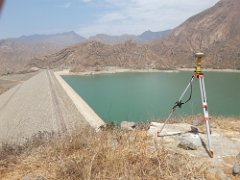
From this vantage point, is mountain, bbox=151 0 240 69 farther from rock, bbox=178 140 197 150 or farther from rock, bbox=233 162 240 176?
rock, bbox=233 162 240 176

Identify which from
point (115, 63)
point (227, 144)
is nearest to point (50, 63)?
point (115, 63)

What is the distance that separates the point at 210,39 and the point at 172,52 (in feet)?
71.0

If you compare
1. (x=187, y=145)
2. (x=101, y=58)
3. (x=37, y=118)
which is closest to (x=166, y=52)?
(x=101, y=58)

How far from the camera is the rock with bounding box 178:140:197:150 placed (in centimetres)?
508

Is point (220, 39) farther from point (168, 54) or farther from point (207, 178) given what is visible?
point (207, 178)

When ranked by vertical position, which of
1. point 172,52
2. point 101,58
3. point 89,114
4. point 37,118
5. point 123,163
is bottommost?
point 89,114

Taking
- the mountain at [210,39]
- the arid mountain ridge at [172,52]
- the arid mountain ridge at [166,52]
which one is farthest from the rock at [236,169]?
the arid mountain ridge at [166,52]

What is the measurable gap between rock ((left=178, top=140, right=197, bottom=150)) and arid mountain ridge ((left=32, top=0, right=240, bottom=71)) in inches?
2923

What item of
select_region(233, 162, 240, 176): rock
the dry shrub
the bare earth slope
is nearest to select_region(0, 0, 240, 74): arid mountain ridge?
the bare earth slope

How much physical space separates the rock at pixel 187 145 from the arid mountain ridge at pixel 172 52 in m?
74.3

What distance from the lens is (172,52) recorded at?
323 feet

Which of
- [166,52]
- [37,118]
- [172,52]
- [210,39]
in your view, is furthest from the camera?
[210,39]

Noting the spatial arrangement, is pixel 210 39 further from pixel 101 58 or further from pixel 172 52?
pixel 101 58

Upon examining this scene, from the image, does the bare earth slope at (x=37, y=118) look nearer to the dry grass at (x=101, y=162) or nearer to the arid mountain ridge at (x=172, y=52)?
the dry grass at (x=101, y=162)
